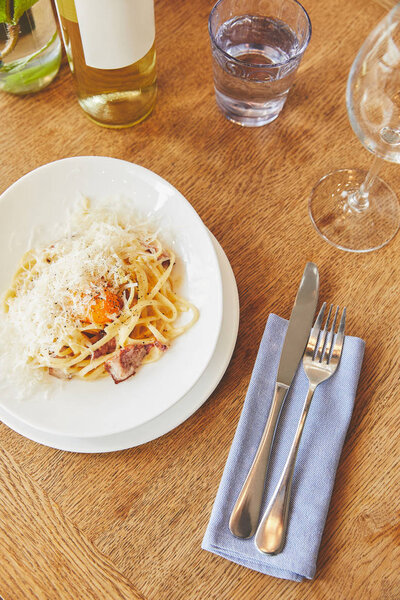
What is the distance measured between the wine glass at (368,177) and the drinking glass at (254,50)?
21 centimetres

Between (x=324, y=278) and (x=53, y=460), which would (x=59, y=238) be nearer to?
(x=53, y=460)

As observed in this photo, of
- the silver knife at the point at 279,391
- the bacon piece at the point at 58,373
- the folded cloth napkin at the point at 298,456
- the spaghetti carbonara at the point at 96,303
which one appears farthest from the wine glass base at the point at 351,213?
the bacon piece at the point at 58,373

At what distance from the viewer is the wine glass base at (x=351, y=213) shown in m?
1.12

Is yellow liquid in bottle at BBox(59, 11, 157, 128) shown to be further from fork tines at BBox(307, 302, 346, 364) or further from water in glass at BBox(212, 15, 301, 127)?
fork tines at BBox(307, 302, 346, 364)

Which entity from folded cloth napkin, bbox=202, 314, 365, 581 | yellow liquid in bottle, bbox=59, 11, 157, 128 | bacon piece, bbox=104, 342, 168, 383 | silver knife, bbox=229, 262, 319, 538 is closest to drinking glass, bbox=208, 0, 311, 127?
yellow liquid in bottle, bbox=59, 11, 157, 128

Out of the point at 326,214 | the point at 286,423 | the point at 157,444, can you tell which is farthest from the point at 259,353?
the point at 326,214

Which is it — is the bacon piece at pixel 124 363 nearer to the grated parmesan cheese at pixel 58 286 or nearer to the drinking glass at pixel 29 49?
the grated parmesan cheese at pixel 58 286

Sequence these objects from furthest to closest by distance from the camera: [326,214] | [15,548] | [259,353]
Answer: [326,214], [259,353], [15,548]

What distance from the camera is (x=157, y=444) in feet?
3.09

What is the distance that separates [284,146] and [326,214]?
0.62 ft

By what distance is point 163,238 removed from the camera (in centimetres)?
104

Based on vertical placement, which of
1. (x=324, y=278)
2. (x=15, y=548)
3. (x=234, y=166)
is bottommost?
(x=15, y=548)

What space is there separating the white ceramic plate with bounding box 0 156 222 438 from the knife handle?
15 cm

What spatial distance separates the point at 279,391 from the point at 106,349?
301mm
